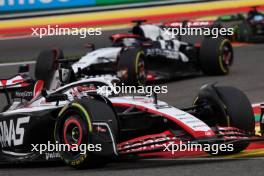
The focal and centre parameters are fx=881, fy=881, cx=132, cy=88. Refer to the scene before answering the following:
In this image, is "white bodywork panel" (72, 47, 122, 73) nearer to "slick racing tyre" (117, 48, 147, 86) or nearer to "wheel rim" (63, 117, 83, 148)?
"slick racing tyre" (117, 48, 147, 86)

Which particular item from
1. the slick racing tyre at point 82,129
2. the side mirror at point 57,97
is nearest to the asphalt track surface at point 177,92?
the slick racing tyre at point 82,129

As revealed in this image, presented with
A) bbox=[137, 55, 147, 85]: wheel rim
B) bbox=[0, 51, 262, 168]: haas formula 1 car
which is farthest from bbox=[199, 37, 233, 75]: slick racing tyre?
bbox=[0, 51, 262, 168]: haas formula 1 car

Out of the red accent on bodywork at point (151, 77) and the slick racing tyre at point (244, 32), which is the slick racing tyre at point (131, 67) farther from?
the slick racing tyre at point (244, 32)

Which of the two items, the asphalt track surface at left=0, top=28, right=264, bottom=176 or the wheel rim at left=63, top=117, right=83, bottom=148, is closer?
the asphalt track surface at left=0, top=28, right=264, bottom=176

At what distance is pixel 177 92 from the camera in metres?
14.9

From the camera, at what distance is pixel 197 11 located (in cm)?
2317

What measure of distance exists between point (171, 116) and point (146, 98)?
652 mm

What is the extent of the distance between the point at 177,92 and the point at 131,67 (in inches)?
34.8

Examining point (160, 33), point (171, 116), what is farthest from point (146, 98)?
point (160, 33)

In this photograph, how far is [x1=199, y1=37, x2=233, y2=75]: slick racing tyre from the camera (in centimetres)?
1623

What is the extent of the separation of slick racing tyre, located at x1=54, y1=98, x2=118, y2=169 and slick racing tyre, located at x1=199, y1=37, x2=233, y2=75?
8.01 m

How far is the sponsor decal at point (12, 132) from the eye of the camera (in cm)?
925

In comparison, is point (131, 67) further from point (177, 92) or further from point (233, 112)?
point (233, 112)

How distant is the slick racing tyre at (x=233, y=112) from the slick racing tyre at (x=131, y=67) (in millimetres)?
Result: 5669
